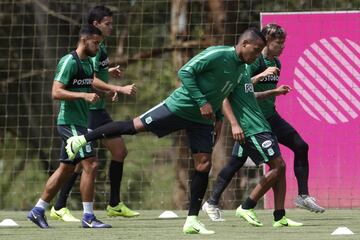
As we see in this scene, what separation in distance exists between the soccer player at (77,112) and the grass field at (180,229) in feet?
0.76

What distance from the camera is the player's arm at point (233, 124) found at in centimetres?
1209

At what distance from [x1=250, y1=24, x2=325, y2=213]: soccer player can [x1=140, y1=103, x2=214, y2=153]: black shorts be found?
1.58 metres

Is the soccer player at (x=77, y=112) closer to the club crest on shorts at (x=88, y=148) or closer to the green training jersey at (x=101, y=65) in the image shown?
the club crest on shorts at (x=88, y=148)

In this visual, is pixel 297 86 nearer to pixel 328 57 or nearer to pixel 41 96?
pixel 328 57

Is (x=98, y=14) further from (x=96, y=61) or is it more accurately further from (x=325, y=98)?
(x=325, y=98)

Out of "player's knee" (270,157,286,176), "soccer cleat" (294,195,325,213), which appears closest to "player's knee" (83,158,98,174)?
"player's knee" (270,157,286,176)

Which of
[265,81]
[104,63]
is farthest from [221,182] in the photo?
[104,63]

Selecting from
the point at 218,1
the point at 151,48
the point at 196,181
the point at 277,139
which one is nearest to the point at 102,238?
the point at 196,181

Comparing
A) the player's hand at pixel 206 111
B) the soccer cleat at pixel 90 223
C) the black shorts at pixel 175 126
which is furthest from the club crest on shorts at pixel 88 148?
the player's hand at pixel 206 111

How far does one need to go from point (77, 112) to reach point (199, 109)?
1.56 metres

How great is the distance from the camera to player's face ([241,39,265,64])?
11.6 meters

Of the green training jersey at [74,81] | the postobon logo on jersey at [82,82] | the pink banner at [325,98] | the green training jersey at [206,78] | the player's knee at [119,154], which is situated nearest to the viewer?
the green training jersey at [206,78]

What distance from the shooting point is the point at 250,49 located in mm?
11594

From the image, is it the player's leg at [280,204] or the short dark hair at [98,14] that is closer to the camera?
the player's leg at [280,204]
